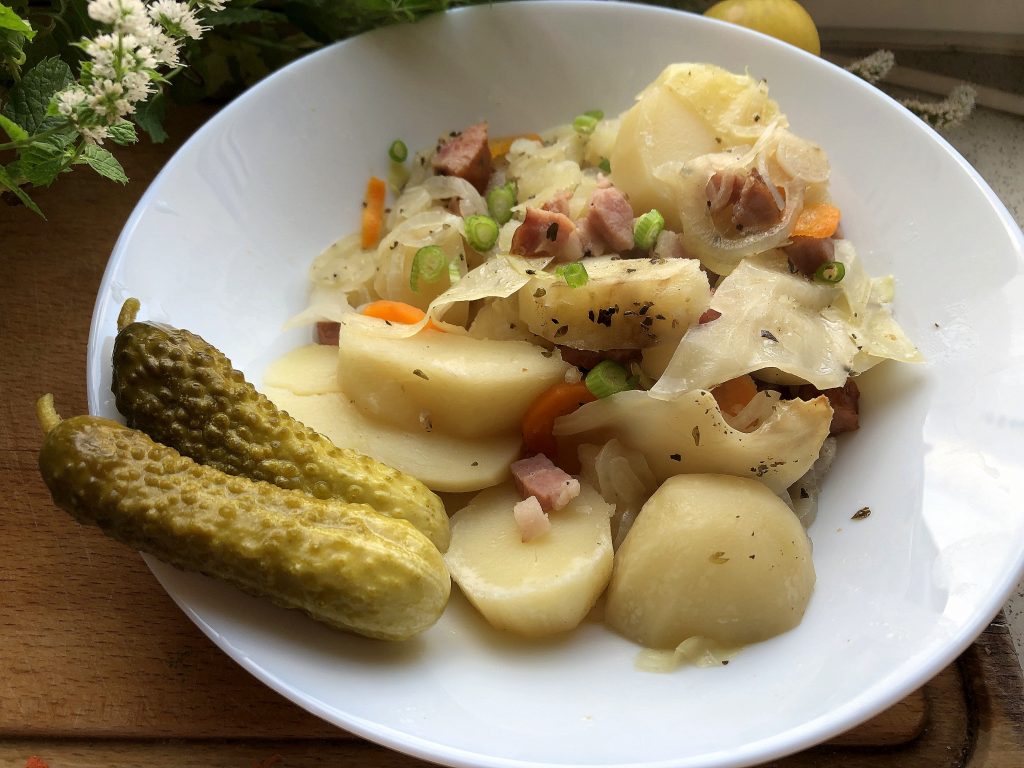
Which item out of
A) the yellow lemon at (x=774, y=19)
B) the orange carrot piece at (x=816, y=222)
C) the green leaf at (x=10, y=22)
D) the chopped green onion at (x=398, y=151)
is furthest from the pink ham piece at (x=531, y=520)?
the yellow lemon at (x=774, y=19)

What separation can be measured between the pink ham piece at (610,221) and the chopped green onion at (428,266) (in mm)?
421

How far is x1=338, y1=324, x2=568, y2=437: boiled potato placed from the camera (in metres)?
2.09

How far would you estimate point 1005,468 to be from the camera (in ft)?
6.27

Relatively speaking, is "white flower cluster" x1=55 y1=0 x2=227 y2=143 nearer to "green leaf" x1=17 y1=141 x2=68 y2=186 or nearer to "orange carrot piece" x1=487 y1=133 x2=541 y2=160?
"green leaf" x1=17 y1=141 x2=68 y2=186

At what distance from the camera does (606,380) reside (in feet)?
6.93

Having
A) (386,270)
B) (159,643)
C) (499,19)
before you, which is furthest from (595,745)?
(499,19)

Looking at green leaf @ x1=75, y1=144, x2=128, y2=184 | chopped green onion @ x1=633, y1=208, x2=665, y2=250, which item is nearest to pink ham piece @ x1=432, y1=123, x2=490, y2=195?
chopped green onion @ x1=633, y1=208, x2=665, y2=250

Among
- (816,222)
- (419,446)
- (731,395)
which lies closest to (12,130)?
(419,446)

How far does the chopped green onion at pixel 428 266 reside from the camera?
2379 millimetres

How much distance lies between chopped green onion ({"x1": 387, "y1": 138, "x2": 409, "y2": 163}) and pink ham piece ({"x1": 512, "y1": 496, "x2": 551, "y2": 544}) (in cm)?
142

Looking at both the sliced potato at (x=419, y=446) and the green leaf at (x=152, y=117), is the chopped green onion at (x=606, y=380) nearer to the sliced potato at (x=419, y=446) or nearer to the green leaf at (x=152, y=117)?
the sliced potato at (x=419, y=446)

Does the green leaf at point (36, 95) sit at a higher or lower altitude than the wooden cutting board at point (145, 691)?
higher

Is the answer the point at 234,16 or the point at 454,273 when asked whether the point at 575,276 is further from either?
the point at 234,16

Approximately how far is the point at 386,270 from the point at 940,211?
1.59 m
